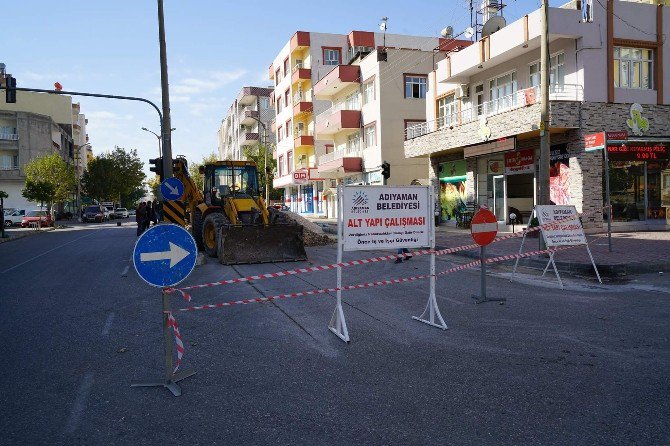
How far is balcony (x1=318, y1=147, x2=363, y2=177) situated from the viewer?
1483 inches

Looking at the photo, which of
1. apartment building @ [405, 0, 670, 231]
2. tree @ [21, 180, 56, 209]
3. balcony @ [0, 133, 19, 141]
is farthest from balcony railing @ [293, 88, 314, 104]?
balcony @ [0, 133, 19, 141]

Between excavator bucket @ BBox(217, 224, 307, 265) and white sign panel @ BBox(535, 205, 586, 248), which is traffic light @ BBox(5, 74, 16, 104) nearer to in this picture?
excavator bucket @ BBox(217, 224, 307, 265)

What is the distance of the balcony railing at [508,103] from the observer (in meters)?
19.8

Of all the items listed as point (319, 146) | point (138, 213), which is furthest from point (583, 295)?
point (319, 146)

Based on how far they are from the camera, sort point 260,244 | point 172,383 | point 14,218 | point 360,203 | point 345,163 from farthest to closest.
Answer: point 14,218 → point 345,163 → point 260,244 → point 360,203 → point 172,383

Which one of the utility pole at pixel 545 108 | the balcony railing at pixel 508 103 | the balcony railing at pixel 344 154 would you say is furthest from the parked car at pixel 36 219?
the utility pole at pixel 545 108

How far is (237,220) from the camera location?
15.5 m

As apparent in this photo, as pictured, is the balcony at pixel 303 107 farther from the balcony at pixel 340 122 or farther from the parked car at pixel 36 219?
the parked car at pixel 36 219

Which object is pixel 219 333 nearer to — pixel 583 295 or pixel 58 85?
pixel 583 295

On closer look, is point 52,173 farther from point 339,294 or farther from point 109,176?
point 339,294

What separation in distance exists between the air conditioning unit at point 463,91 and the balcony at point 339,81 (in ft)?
39.7

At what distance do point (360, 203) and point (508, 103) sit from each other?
18.9 metres

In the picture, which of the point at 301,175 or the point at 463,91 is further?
the point at 301,175

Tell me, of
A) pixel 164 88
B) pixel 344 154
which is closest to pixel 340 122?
pixel 344 154
